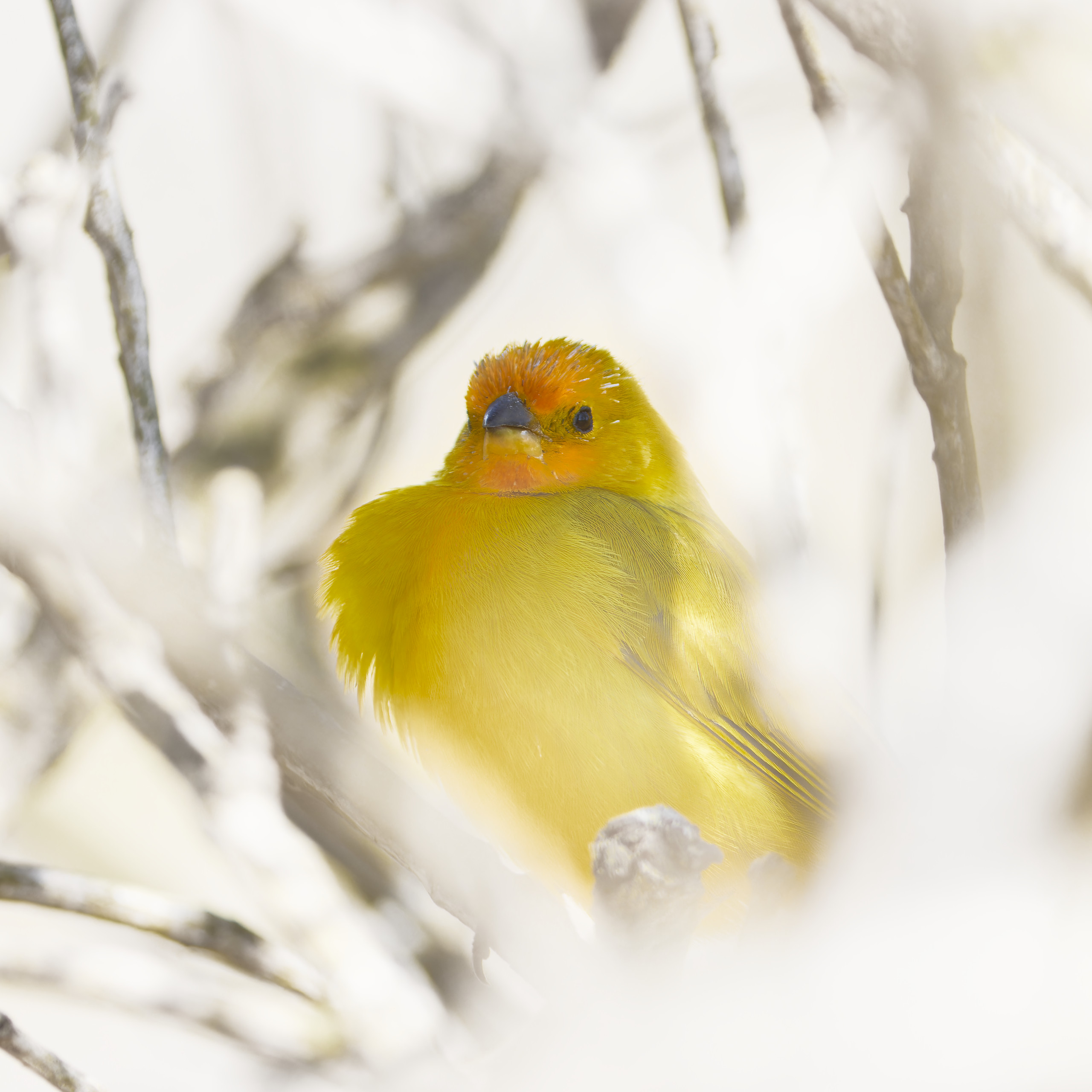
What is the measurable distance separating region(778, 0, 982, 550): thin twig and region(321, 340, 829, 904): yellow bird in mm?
246

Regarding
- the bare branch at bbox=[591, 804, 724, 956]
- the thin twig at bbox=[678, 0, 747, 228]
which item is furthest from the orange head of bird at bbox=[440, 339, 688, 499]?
the bare branch at bbox=[591, 804, 724, 956]

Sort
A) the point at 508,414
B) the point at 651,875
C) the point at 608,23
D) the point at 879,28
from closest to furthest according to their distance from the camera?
the point at 651,875 → the point at 879,28 → the point at 508,414 → the point at 608,23

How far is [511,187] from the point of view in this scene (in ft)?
3.80

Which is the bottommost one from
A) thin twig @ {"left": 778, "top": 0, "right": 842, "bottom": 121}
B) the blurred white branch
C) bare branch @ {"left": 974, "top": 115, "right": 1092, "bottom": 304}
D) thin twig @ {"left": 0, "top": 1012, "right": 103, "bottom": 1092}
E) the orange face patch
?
thin twig @ {"left": 0, "top": 1012, "right": 103, "bottom": 1092}

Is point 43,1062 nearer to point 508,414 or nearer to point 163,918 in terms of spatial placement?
point 163,918

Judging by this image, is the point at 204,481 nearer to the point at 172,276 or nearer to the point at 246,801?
the point at 172,276

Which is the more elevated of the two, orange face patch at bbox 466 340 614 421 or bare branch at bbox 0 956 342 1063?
orange face patch at bbox 466 340 614 421

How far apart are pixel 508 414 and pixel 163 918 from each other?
613 mm

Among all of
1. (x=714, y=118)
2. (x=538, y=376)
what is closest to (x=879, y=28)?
(x=714, y=118)

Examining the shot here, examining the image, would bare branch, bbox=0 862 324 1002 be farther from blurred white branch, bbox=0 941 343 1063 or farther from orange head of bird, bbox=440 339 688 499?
orange head of bird, bbox=440 339 688 499

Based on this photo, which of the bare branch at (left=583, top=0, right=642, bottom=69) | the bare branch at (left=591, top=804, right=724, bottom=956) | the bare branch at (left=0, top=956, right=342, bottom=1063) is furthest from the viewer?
the bare branch at (left=583, top=0, right=642, bottom=69)

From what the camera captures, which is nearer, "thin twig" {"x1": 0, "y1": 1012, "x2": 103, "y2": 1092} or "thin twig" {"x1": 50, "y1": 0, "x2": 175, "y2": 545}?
"thin twig" {"x1": 0, "y1": 1012, "x2": 103, "y2": 1092}

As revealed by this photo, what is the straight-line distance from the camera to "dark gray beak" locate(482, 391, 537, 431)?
1035 mm

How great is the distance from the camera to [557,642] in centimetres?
91
